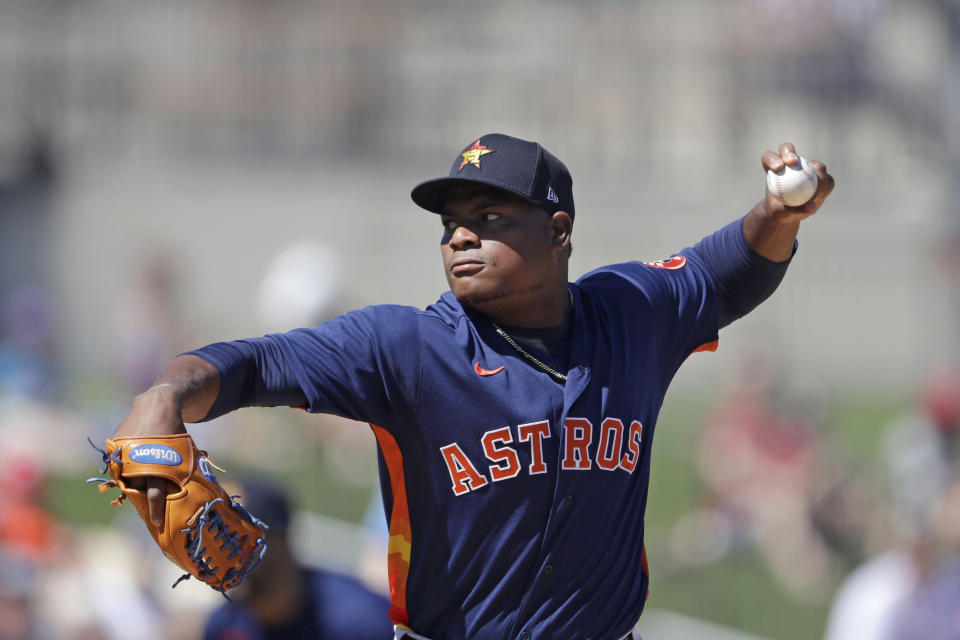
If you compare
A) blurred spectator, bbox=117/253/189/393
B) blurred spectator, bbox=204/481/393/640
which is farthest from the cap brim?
blurred spectator, bbox=117/253/189/393

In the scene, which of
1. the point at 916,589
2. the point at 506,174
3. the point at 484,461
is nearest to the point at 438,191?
the point at 506,174

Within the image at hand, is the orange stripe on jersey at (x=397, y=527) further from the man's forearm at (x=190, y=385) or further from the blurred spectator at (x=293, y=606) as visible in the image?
the blurred spectator at (x=293, y=606)

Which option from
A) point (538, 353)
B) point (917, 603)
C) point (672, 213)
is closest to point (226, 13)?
point (672, 213)

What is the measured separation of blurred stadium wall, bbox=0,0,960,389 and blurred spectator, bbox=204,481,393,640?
36.5ft

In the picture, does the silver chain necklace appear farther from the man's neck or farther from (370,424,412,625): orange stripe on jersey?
(370,424,412,625): orange stripe on jersey

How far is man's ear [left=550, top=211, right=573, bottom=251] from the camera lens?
10.8 feet

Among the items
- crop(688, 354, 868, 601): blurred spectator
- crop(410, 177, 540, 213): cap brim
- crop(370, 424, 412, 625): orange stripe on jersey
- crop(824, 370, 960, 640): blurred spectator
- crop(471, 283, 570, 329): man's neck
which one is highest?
crop(410, 177, 540, 213): cap brim

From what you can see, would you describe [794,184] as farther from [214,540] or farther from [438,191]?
[214,540]

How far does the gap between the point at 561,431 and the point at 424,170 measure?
14587 mm

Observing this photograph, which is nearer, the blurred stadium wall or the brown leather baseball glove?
the brown leather baseball glove

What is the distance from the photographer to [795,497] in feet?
30.9

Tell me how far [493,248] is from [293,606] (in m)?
2.27

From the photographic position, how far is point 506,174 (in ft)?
10.4

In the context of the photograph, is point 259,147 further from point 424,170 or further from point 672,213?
point 672,213
